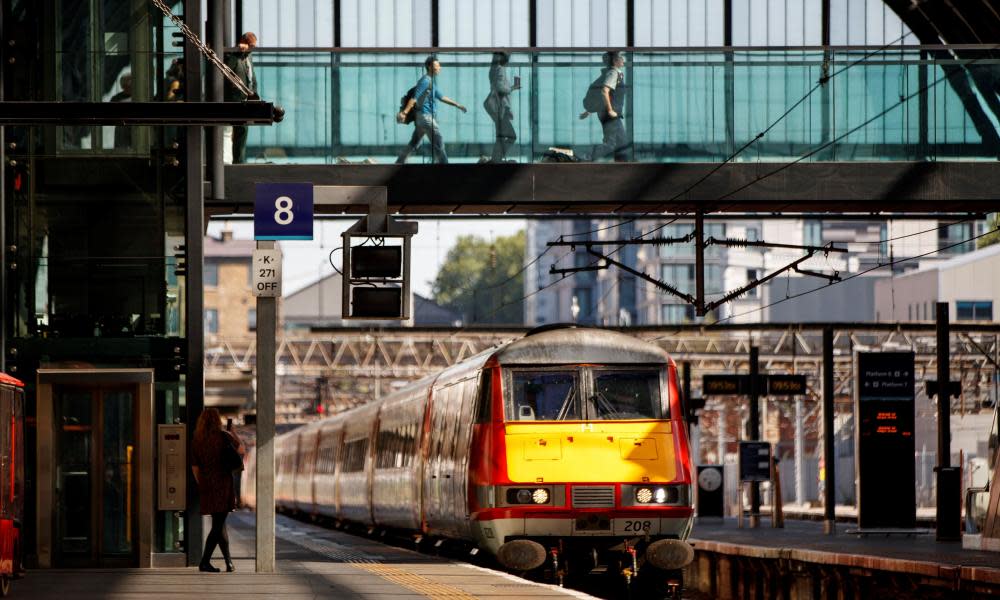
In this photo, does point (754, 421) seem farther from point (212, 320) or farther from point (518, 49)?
point (212, 320)

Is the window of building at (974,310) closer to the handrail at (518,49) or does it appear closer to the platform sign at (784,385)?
the platform sign at (784,385)

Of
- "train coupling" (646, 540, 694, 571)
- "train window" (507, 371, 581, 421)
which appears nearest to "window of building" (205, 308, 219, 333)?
"train window" (507, 371, 581, 421)

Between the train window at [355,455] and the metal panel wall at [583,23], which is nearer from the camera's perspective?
the metal panel wall at [583,23]

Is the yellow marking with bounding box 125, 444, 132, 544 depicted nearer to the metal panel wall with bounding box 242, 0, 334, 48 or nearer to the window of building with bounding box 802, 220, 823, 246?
the metal panel wall with bounding box 242, 0, 334, 48

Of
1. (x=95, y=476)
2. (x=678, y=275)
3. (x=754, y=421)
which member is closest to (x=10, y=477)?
(x=95, y=476)

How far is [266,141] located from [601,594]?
746 centimetres

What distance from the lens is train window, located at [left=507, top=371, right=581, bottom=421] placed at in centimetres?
2078

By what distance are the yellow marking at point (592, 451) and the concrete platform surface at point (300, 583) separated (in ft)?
4.51

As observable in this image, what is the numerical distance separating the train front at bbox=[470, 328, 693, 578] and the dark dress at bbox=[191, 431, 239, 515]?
3.18 meters

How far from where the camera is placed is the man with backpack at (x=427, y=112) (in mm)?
23797

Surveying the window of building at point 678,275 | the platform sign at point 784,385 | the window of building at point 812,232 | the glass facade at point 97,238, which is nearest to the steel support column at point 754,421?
the platform sign at point 784,385

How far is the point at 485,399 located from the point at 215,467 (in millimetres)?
3747

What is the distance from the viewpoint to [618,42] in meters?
25.7

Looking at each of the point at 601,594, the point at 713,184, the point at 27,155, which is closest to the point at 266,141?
the point at 27,155
